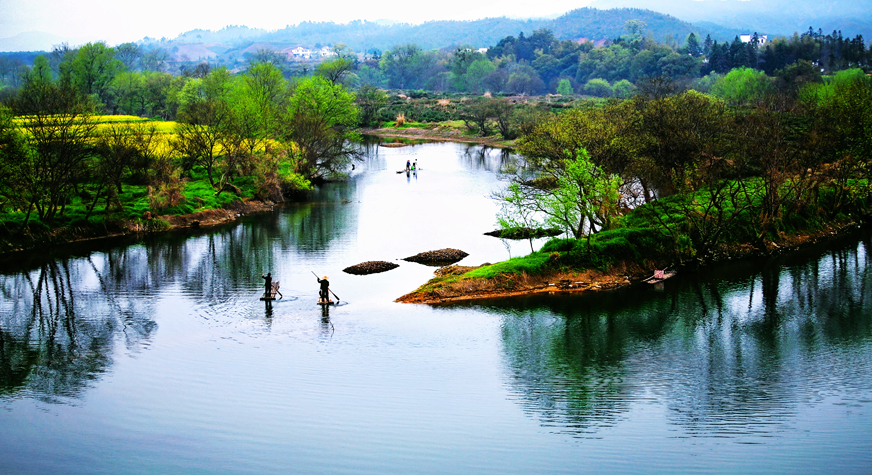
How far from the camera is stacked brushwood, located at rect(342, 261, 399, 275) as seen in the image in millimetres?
46594

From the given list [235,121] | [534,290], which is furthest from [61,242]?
[534,290]

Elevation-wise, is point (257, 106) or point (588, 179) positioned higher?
point (257, 106)

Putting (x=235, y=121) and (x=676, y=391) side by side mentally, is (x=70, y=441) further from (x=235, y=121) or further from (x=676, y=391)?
(x=235, y=121)

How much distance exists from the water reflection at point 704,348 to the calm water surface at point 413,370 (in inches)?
5.7

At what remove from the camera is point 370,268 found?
154 feet

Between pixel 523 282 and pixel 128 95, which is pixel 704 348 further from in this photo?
pixel 128 95

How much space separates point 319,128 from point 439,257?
3973 centimetres

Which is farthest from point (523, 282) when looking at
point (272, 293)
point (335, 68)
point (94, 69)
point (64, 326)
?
point (94, 69)

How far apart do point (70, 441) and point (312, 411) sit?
8.00 metres

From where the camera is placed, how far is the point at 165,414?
2469 centimetres

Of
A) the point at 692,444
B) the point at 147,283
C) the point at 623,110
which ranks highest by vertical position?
the point at 623,110

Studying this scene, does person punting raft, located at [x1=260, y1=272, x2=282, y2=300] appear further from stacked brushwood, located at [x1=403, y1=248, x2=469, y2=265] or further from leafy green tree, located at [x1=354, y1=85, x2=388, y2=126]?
leafy green tree, located at [x1=354, y1=85, x2=388, y2=126]

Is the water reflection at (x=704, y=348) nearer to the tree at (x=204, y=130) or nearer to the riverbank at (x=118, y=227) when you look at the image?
the riverbank at (x=118, y=227)

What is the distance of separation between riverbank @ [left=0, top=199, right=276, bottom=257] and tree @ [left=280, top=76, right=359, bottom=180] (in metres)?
14.2
